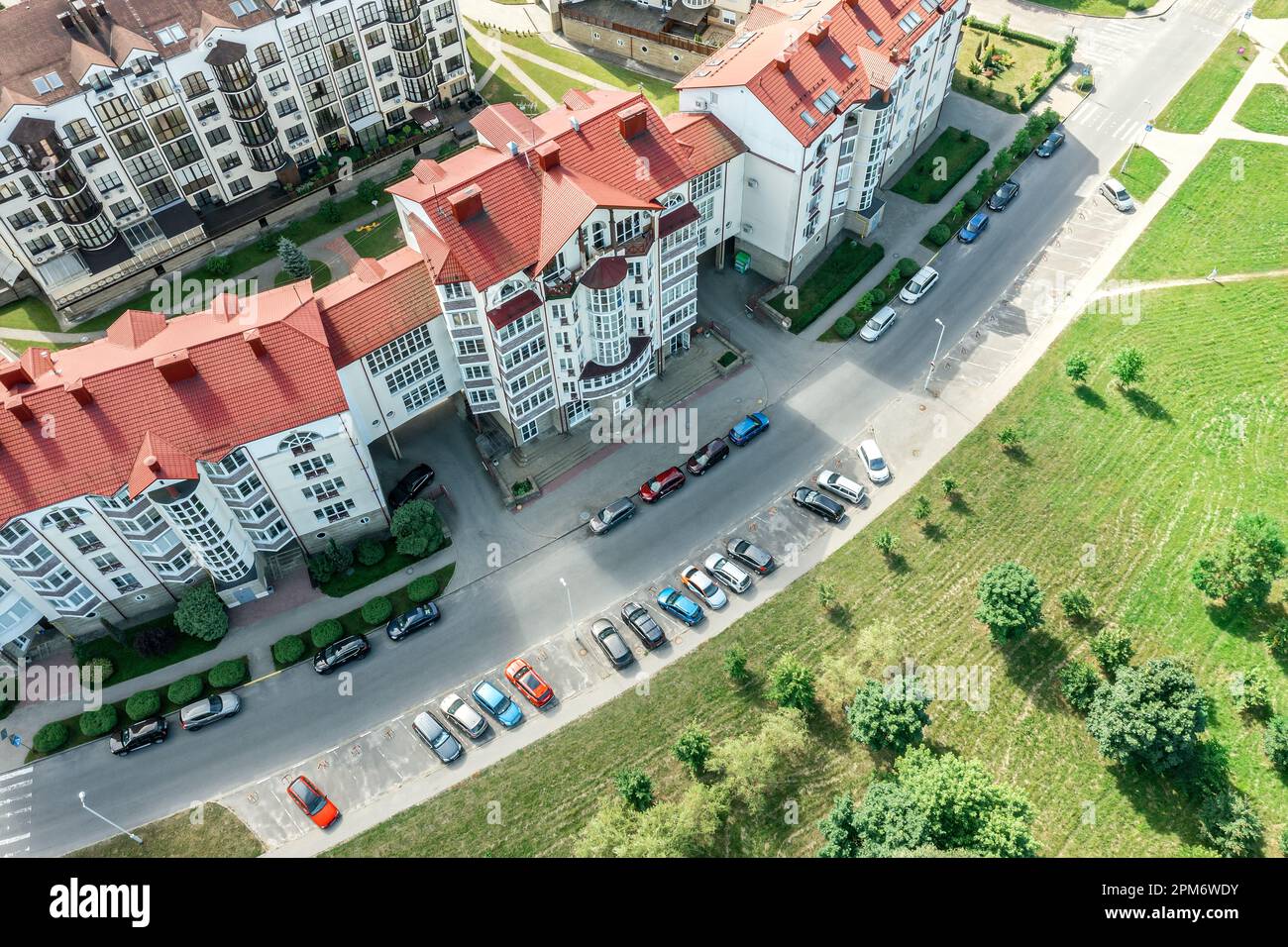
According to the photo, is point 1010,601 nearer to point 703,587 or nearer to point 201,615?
point 703,587

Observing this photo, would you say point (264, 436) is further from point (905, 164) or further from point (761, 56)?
point (905, 164)

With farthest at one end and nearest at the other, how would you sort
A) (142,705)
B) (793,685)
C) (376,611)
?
1. (376,611)
2. (142,705)
3. (793,685)

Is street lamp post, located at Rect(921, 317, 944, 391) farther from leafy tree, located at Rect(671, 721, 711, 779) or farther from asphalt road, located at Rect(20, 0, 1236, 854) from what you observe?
leafy tree, located at Rect(671, 721, 711, 779)

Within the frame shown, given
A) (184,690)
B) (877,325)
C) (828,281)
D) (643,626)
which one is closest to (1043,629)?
(643,626)

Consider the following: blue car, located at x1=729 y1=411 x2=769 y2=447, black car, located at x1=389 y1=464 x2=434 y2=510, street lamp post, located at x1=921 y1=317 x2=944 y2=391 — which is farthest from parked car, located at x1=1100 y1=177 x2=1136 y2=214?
black car, located at x1=389 y1=464 x2=434 y2=510

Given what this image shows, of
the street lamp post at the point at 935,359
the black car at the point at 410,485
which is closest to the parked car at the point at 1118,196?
the street lamp post at the point at 935,359

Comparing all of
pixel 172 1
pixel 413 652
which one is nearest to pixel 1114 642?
pixel 413 652
